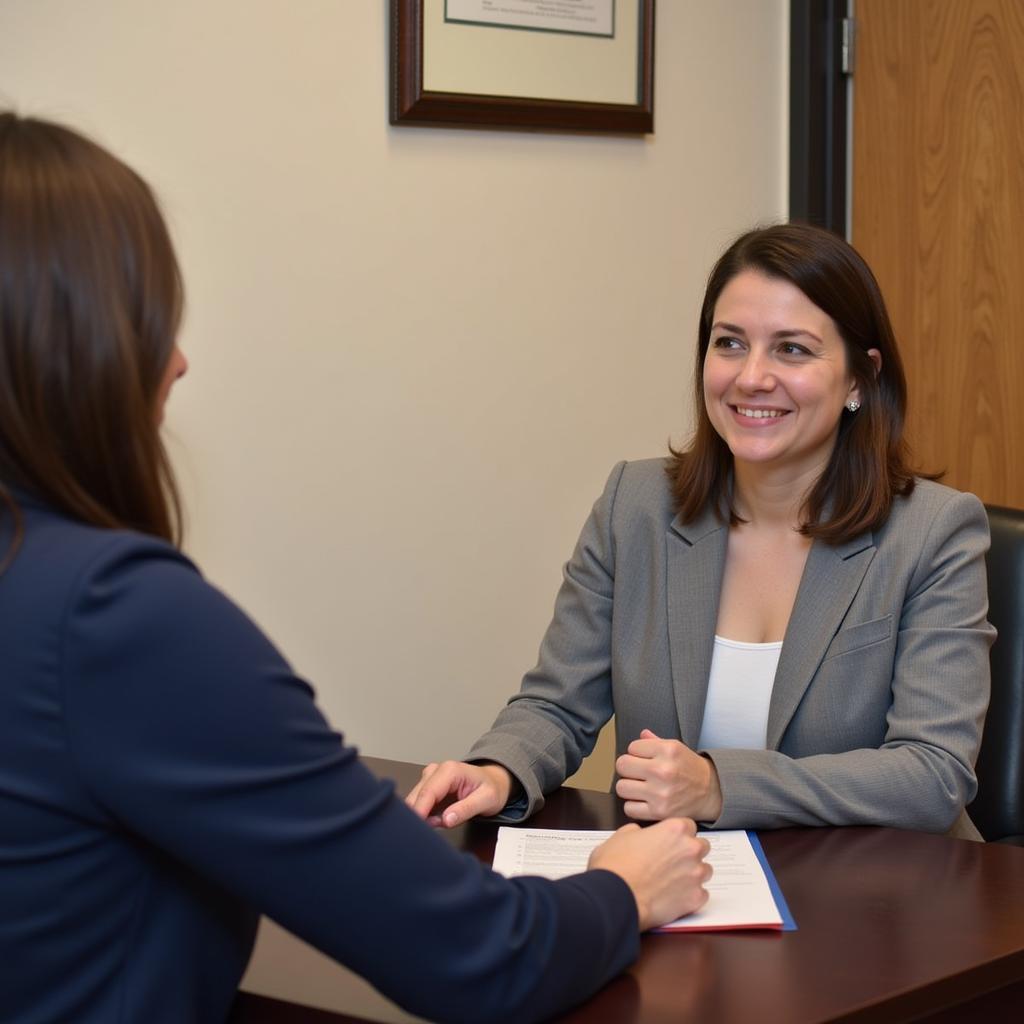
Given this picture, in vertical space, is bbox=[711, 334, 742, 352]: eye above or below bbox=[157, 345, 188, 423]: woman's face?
above

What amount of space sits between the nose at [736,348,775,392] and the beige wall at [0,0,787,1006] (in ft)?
2.97

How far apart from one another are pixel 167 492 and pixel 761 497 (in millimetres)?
1304

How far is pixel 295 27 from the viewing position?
2.65 m

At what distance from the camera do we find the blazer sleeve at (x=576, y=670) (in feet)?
6.75

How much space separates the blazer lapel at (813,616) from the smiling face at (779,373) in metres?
0.18

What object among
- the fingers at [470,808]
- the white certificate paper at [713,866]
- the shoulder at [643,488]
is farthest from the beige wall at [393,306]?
the white certificate paper at [713,866]

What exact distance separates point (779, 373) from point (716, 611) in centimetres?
38

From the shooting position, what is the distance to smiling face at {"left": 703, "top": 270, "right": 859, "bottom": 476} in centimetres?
215

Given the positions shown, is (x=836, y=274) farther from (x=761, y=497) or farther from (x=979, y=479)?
(x=979, y=479)

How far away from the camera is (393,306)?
9.29ft

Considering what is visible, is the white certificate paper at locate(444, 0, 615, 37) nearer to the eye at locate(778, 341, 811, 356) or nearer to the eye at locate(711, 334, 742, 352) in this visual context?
the eye at locate(711, 334, 742, 352)

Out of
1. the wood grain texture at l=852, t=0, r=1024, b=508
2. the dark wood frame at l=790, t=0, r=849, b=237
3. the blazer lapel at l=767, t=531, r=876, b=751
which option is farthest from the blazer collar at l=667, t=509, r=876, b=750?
the dark wood frame at l=790, t=0, r=849, b=237

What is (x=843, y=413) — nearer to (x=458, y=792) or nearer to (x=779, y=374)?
(x=779, y=374)

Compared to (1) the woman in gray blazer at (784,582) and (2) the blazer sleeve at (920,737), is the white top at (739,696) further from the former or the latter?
(2) the blazer sleeve at (920,737)
